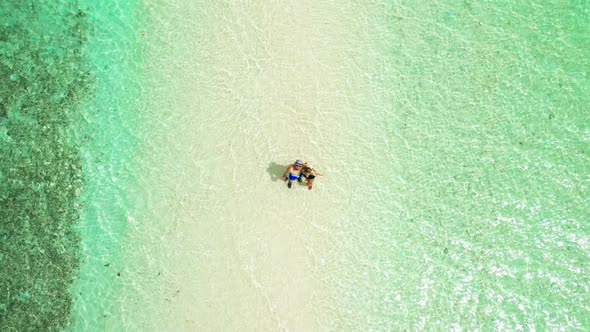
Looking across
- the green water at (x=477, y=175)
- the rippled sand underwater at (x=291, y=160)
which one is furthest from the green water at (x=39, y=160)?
the green water at (x=477, y=175)

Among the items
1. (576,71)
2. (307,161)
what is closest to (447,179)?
(307,161)

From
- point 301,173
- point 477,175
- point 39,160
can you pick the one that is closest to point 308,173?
point 301,173

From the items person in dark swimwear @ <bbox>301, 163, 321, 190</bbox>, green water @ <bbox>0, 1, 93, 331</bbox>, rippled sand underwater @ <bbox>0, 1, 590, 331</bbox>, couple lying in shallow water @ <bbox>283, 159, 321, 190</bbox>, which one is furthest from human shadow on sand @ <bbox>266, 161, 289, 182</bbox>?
green water @ <bbox>0, 1, 93, 331</bbox>

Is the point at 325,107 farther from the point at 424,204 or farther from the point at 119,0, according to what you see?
the point at 119,0

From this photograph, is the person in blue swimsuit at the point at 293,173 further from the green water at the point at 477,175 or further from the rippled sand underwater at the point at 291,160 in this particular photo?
the green water at the point at 477,175

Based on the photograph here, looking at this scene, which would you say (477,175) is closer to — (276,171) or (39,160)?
(276,171)
